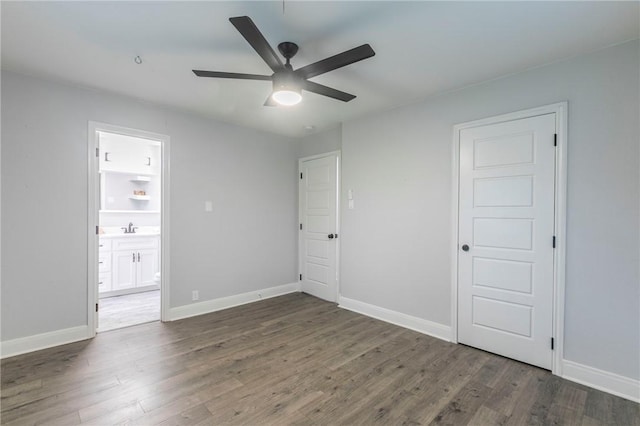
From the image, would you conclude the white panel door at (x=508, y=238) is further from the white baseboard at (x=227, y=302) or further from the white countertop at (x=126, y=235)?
the white countertop at (x=126, y=235)

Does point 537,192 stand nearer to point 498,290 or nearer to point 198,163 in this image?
point 498,290

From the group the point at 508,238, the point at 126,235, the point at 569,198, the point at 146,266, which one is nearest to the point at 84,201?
the point at 126,235

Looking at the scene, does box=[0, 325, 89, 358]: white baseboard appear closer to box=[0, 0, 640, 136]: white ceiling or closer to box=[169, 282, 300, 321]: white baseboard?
box=[169, 282, 300, 321]: white baseboard

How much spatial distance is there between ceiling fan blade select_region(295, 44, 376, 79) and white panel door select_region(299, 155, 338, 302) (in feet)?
7.51

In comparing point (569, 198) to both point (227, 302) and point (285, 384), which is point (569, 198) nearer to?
point (285, 384)

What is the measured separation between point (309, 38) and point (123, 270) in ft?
14.7

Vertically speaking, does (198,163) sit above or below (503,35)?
below

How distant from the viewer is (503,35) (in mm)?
2090

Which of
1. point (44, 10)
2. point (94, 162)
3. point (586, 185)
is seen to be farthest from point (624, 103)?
point (94, 162)

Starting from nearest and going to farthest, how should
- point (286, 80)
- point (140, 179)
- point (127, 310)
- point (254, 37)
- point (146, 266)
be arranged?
1. point (254, 37)
2. point (286, 80)
3. point (127, 310)
4. point (146, 266)
5. point (140, 179)

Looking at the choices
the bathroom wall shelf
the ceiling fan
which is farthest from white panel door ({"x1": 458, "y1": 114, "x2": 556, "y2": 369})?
the bathroom wall shelf

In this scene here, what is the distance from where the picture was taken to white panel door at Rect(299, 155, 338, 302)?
14.3 ft

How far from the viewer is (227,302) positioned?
4.06 m

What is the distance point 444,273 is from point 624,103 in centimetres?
195
